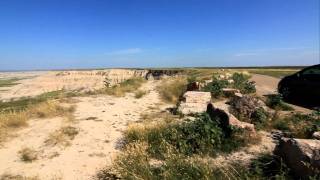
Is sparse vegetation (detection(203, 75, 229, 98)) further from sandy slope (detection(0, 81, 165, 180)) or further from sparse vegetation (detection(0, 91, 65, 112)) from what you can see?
sparse vegetation (detection(0, 91, 65, 112))

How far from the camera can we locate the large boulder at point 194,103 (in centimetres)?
1094

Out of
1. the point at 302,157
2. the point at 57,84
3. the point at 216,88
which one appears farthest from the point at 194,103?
the point at 57,84

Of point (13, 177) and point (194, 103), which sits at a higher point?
point (194, 103)

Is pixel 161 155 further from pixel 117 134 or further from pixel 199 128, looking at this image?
pixel 117 134

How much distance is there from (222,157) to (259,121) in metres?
2.99

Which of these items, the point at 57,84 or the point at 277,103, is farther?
the point at 57,84

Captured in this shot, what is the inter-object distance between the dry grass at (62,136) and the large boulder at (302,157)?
18.4 ft

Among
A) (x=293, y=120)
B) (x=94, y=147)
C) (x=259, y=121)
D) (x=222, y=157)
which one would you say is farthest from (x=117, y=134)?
(x=293, y=120)

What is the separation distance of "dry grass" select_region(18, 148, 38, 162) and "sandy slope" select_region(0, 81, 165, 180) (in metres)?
0.12

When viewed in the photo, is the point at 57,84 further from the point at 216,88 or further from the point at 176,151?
the point at 176,151

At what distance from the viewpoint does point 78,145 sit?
26.7 feet

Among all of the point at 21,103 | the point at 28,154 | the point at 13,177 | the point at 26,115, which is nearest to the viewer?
the point at 13,177

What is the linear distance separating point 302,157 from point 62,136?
21.2ft

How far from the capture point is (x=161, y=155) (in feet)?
22.0
